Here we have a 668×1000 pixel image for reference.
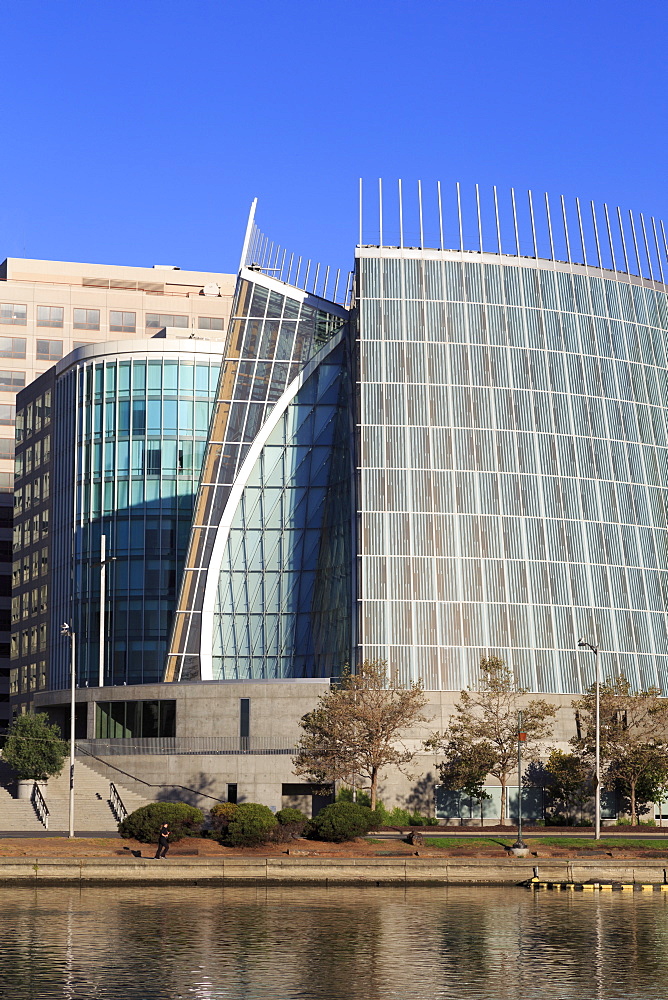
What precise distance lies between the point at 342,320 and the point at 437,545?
19952mm

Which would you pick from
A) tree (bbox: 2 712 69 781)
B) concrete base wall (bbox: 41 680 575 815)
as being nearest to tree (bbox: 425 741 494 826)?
concrete base wall (bbox: 41 680 575 815)

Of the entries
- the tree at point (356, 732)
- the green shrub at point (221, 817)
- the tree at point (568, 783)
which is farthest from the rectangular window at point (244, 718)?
the tree at point (568, 783)

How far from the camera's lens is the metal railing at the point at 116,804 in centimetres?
7344

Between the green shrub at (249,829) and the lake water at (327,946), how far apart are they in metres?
9.57

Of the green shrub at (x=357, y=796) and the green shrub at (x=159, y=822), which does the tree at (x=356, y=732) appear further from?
the green shrub at (x=159, y=822)

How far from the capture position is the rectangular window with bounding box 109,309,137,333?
501 ft

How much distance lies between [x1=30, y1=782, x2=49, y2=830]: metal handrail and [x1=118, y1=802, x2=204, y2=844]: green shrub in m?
13.1

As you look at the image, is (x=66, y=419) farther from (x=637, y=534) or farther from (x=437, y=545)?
(x=637, y=534)

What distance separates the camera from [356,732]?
71.4m

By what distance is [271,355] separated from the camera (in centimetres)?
9312

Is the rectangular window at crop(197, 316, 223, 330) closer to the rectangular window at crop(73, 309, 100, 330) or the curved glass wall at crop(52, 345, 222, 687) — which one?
the rectangular window at crop(73, 309, 100, 330)

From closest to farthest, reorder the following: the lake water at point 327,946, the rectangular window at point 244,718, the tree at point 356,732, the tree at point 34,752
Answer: the lake water at point 327,946
the tree at point 356,732
the tree at point 34,752
the rectangular window at point 244,718

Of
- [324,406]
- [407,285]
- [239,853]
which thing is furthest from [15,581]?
[239,853]

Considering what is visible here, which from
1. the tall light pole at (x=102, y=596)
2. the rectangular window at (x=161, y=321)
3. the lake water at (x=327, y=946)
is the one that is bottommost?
the lake water at (x=327, y=946)
